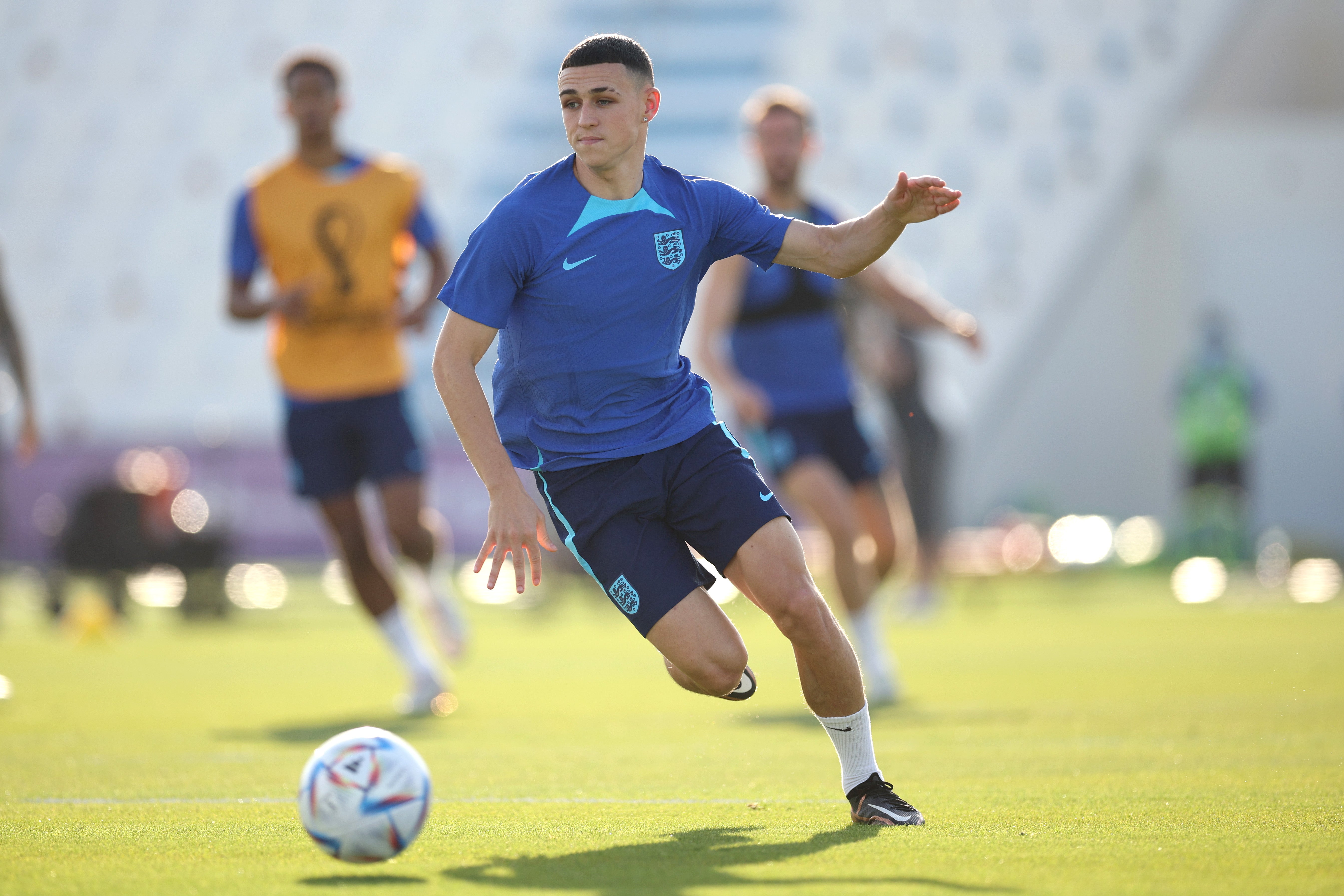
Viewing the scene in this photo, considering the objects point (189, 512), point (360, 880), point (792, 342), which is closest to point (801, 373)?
point (792, 342)

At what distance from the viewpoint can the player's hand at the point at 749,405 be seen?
7.36 m

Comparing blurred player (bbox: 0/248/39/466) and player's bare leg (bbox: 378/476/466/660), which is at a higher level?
blurred player (bbox: 0/248/39/466)

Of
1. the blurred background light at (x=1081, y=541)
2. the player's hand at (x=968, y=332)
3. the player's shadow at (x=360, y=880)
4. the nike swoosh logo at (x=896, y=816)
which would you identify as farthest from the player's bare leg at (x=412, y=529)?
the blurred background light at (x=1081, y=541)

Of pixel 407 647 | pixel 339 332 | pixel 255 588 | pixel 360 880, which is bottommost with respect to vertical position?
pixel 255 588

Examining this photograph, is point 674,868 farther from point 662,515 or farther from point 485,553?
point 662,515

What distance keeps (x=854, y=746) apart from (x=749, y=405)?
3.21m

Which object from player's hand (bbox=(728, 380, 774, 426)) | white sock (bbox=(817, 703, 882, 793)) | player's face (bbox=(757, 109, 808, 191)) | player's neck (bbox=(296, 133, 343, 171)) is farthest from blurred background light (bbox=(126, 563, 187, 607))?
white sock (bbox=(817, 703, 882, 793))

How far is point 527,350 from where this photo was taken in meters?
4.44

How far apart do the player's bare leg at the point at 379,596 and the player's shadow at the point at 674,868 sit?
143 inches

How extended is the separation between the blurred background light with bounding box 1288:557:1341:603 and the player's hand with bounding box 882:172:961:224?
1263 centimetres

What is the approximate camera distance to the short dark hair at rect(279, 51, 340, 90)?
750cm

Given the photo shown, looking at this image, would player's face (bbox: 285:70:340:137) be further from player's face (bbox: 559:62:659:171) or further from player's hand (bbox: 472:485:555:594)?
player's hand (bbox: 472:485:555:594)

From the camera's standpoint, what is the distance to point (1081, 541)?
1986 cm

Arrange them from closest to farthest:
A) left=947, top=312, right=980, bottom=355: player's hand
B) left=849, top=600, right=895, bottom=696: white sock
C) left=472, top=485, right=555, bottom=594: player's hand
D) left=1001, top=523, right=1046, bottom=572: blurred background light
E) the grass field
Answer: the grass field < left=472, top=485, right=555, bottom=594: player's hand < left=947, top=312, right=980, bottom=355: player's hand < left=849, top=600, right=895, bottom=696: white sock < left=1001, top=523, right=1046, bottom=572: blurred background light
